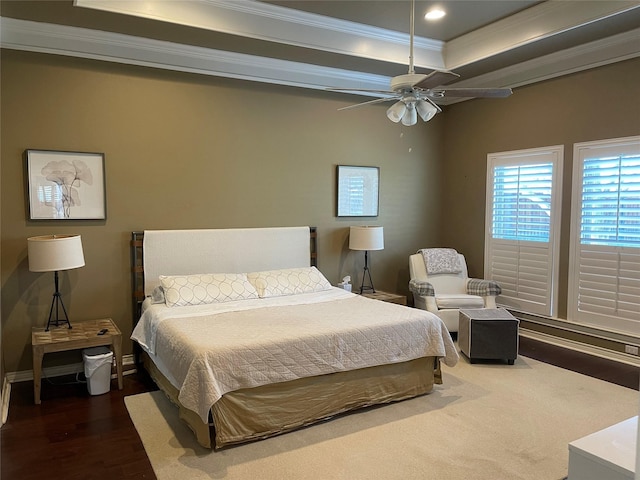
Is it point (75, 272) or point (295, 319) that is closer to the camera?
point (295, 319)

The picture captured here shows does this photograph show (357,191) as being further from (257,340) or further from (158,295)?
(257,340)

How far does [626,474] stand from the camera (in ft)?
4.67

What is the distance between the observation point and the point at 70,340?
3580 mm

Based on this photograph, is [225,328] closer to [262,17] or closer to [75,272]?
[75,272]

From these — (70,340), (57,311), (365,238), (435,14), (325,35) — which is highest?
(435,14)

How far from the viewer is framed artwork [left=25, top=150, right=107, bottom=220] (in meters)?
3.93

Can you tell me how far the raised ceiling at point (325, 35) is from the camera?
3758 mm

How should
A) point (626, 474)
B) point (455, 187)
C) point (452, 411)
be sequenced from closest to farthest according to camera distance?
point (626, 474) → point (452, 411) → point (455, 187)

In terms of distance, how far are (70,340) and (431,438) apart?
2777 mm

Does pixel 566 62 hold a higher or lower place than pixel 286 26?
lower

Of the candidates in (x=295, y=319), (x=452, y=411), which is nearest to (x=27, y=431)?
(x=295, y=319)

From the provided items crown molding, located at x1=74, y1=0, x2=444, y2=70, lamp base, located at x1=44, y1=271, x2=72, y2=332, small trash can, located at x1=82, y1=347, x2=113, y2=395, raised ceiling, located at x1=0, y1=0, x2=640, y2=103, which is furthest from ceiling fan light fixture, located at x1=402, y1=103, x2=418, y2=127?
lamp base, located at x1=44, y1=271, x2=72, y2=332

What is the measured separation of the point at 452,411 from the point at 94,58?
13.8ft

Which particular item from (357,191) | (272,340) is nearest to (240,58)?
(357,191)
